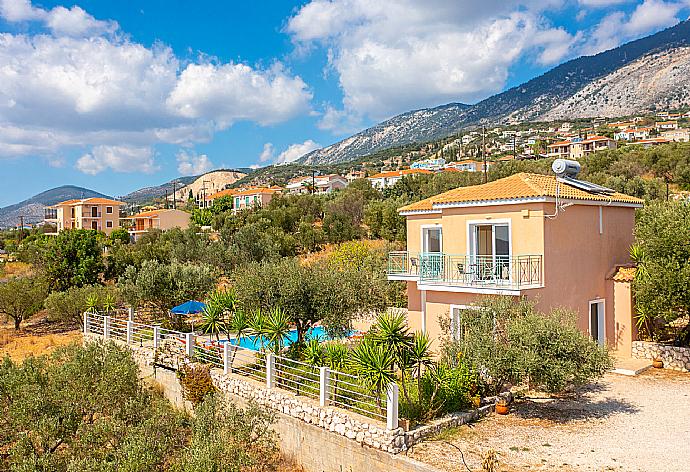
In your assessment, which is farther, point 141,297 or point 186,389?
point 141,297

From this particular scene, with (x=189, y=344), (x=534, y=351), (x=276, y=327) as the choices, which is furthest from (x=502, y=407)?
(x=189, y=344)

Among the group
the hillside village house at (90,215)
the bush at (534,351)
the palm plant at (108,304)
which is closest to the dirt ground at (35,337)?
the palm plant at (108,304)

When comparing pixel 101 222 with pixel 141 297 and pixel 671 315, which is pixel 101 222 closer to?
pixel 141 297

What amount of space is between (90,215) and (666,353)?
8790 cm

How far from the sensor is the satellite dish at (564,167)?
65.7 ft

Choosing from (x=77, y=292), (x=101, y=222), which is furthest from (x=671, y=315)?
(x=101, y=222)

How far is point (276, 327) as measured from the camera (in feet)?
54.2

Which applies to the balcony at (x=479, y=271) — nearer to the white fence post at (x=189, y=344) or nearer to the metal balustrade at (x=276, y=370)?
the metal balustrade at (x=276, y=370)

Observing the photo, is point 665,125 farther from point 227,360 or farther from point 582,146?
point 227,360

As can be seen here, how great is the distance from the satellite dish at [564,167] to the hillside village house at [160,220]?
6975 cm

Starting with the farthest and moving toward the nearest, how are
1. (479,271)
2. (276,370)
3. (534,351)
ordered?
1. (479,271)
2. (276,370)
3. (534,351)

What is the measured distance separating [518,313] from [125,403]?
10.5m

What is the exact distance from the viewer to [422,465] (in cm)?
1034

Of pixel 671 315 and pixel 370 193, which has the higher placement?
pixel 370 193
